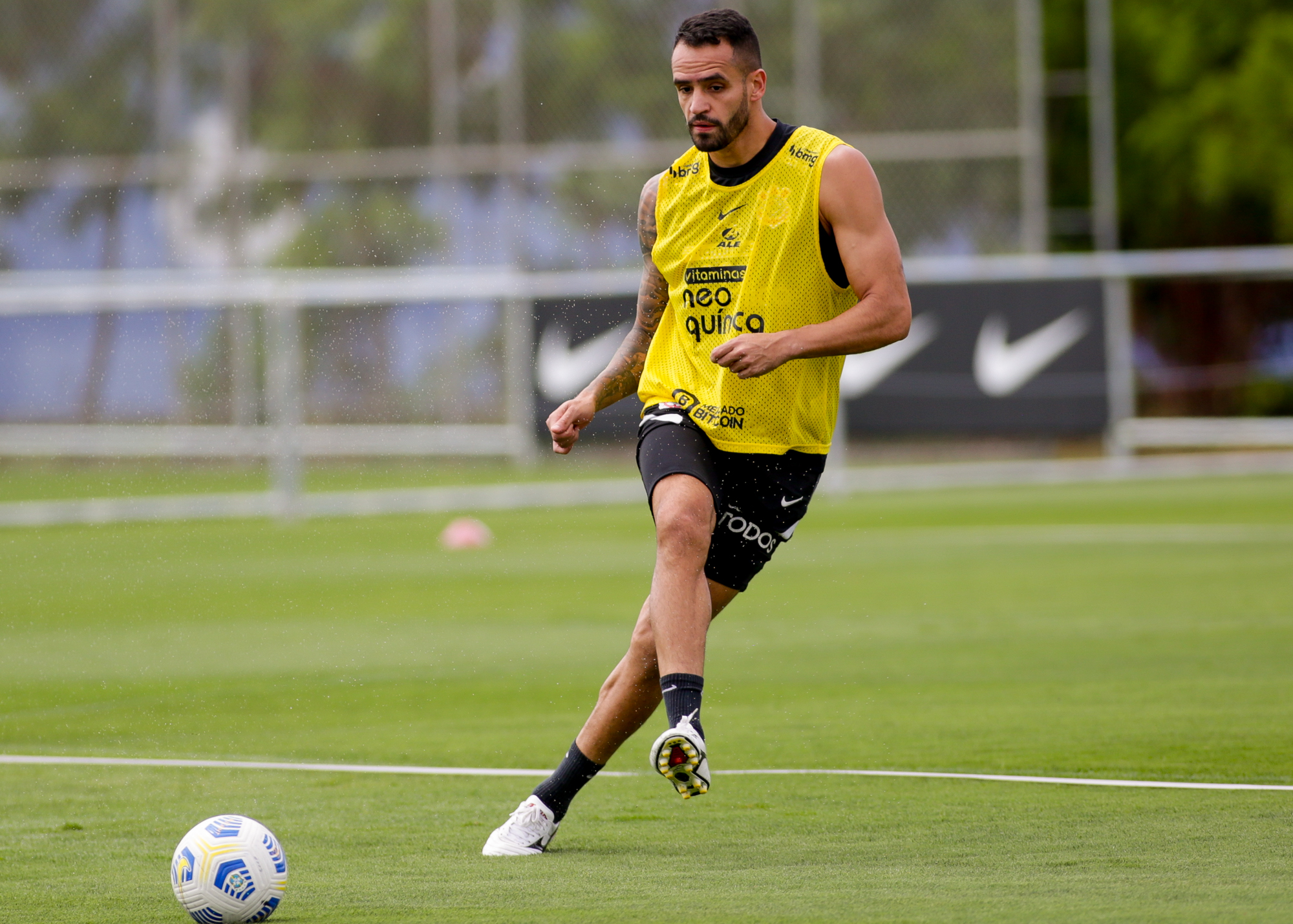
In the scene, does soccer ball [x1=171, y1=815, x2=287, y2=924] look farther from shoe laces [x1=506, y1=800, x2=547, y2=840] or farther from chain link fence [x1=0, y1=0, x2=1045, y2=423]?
chain link fence [x1=0, y1=0, x2=1045, y2=423]

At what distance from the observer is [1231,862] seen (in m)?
4.64

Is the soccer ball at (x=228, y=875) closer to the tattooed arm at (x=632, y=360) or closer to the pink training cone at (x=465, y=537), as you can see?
the tattooed arm at (x=632, y=360)

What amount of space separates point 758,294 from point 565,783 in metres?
1.39

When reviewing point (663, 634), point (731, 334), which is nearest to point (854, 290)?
point (731, 334)

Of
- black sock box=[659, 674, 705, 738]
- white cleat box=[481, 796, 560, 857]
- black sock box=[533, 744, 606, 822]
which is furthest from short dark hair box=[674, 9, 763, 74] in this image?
white cleat box=[481, 796, 560, 857]

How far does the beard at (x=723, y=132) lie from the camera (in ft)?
16.7

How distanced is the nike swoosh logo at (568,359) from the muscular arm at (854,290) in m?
15.2

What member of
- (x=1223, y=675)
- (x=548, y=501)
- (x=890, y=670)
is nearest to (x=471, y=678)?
(x=890, y=670)

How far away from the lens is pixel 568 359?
20953 mm

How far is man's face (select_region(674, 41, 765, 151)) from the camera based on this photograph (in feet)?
16.7

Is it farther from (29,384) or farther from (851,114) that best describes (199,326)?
(851,114)

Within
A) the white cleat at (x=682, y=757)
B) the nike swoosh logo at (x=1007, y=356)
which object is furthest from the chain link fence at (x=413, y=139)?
the white cleat at (x=682, y=757)

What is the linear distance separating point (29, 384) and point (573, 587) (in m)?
11.0

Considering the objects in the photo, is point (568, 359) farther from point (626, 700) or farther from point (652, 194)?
point (626, 700)
